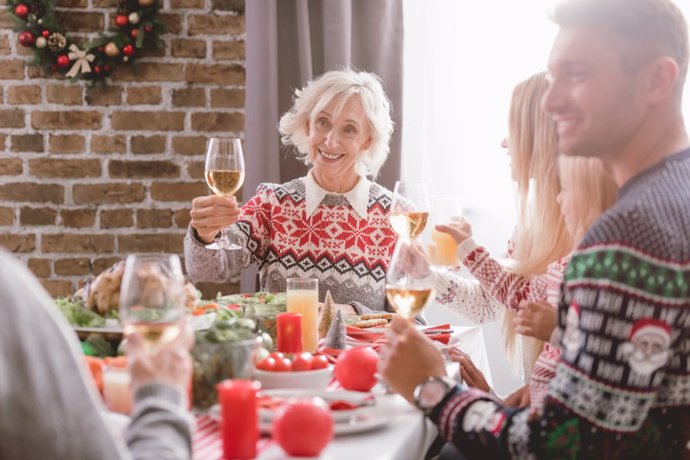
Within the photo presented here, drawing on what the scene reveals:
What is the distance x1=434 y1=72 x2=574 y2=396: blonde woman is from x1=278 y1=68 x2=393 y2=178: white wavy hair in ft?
2.26

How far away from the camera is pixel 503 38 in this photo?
128 inches

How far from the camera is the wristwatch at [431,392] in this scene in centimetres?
122

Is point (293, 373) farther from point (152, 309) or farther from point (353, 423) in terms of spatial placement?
point (152, 309)

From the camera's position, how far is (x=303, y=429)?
1038 mm

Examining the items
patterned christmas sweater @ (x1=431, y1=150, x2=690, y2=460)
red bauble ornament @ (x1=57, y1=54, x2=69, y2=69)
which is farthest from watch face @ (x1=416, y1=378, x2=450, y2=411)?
red bauble ornament @ (x1=57, y1=54, x2=69, y2=69)

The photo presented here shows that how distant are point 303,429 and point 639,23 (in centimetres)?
71

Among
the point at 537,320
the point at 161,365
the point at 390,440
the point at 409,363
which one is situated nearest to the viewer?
the point at 161,365

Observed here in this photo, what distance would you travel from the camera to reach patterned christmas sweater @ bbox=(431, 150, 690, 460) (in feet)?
3.39

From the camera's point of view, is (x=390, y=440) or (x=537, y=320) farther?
(x=537, y=320)

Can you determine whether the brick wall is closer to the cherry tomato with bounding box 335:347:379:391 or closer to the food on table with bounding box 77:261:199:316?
the food on table with bounding box 77:261:199:316

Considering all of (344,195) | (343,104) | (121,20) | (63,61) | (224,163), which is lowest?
(344,195)

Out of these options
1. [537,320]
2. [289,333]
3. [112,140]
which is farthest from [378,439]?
[112,140]

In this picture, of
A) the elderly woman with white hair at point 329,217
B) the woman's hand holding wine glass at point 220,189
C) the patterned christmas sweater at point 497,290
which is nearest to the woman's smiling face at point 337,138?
the elderly woman with white hair at point 329,217

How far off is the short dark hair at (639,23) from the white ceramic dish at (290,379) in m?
0.69
